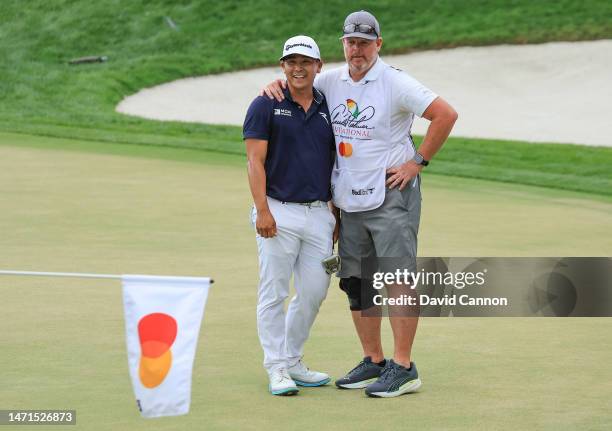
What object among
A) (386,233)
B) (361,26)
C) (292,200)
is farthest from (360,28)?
(386,233)

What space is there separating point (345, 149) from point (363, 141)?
10cm

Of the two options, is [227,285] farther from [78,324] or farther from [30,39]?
[30,39]

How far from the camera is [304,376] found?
650 cm

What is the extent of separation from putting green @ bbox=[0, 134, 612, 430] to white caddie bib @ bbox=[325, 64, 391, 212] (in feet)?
3.07

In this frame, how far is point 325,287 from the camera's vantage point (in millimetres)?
6652

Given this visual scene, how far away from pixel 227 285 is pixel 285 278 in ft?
7.01

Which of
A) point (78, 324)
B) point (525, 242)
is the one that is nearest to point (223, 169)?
point (525, 242)

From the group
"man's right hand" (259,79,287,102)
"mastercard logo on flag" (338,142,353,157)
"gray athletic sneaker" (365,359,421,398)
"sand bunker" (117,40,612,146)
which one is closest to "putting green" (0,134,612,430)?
"gray athletic sneaker" (365,359,421,398)

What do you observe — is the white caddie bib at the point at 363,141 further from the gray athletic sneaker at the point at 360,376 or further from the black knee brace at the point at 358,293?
the gray athletic sneaker at the point at 360,376

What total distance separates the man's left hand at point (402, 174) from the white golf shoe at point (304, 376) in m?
0.98

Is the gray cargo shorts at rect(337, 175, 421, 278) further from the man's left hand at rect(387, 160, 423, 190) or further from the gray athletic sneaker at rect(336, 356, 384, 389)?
the gray athletic sneaker at rect(336, 356, 384, 389)

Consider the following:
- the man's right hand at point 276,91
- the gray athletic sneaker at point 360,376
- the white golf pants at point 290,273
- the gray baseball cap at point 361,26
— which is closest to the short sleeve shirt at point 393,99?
the gray baseball cap at point 361,26

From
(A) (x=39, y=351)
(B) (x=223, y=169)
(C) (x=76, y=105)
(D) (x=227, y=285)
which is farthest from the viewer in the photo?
(C) (x=76, y=105)

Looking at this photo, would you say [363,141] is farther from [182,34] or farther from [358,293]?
[182,34]
